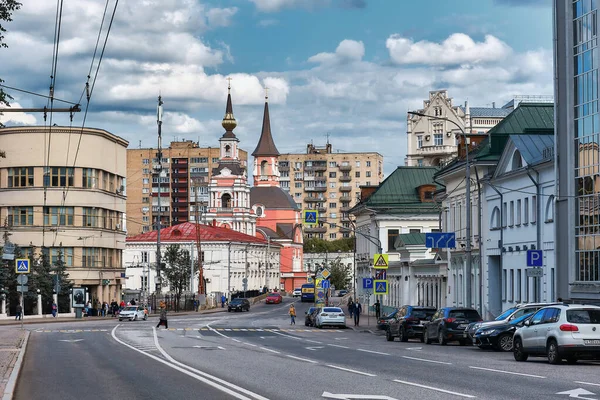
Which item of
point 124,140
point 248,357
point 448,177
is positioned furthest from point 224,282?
point 248,357

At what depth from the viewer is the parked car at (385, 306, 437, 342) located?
43375 mm

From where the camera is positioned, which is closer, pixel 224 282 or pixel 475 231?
pixel 475 231

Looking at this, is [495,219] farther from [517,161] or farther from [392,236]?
[392,236]

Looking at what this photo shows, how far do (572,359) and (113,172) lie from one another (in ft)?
241

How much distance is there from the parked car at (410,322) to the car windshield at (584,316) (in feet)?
57.4

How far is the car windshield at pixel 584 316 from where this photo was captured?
83.5 feet

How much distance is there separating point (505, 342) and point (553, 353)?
7682 mm

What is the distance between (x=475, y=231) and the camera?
193ft

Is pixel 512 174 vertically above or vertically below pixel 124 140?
below

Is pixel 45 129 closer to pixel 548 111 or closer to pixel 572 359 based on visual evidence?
pixel 548 111

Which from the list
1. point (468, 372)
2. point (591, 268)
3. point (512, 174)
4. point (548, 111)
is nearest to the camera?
point (468, 372)

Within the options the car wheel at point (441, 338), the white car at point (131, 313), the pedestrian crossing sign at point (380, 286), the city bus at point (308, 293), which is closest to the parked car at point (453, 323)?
the car wheel at point (441, 338)

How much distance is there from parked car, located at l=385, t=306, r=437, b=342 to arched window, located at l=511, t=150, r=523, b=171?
10848 millimetres

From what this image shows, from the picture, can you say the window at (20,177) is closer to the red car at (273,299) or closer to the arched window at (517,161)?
the red car at (273,299)
